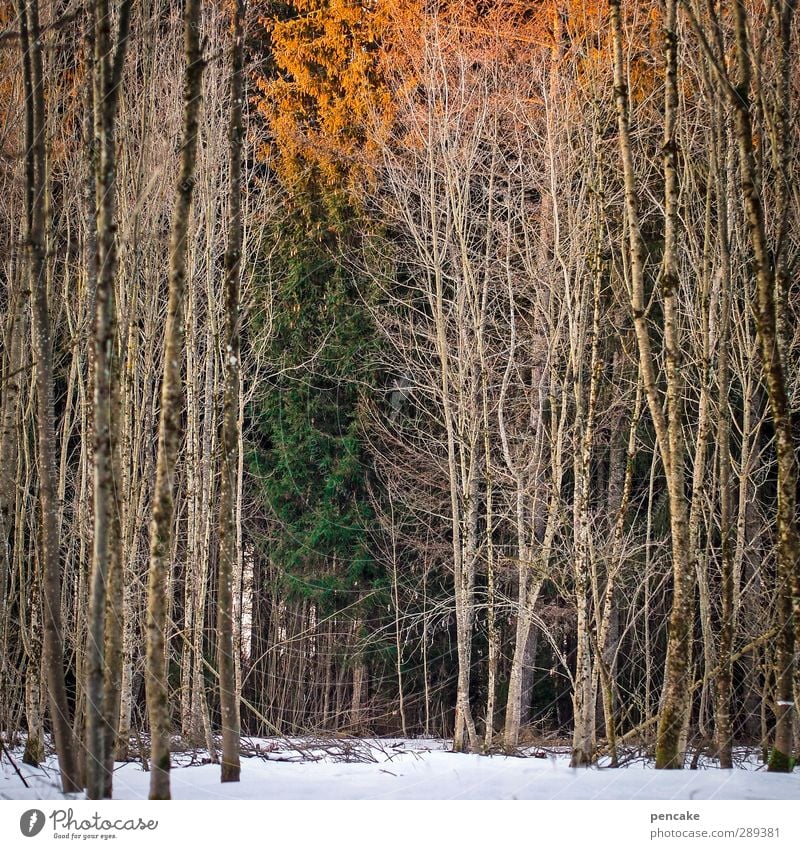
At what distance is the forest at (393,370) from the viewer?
179 inches

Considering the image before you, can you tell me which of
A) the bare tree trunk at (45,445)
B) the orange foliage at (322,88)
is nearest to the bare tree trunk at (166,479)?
the bare tree trunk at (45,445)

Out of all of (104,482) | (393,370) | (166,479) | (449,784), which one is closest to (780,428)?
(449,784)

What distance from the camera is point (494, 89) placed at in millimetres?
10102

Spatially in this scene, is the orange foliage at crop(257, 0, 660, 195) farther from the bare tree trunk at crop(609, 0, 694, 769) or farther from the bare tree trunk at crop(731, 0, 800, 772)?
the bare tree trunk at crop(731, 0, 800, 772)

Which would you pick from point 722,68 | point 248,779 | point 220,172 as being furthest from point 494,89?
point 248,779

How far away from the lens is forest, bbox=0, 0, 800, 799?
4.56 metres

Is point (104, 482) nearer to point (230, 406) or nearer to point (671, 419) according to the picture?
point (230, 406)

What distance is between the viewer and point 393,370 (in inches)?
507

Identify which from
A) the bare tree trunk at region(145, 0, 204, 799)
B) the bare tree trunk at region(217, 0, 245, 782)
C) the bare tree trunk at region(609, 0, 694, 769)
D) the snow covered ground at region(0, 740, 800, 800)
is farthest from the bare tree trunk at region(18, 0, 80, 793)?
the bare tree trunk at region(609, 0, 694, 769)

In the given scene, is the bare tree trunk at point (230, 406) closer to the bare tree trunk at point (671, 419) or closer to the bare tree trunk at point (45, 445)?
the bare tree trunk at point (45, 445)

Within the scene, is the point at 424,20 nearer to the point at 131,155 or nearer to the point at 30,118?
the point at 131,155

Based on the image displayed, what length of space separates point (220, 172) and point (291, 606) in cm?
609

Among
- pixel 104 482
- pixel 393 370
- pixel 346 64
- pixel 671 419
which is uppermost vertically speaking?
pixel 346 64

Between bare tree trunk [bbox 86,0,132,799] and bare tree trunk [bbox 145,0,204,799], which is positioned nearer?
bare tree trunk [bbox 86,0,132,799]
